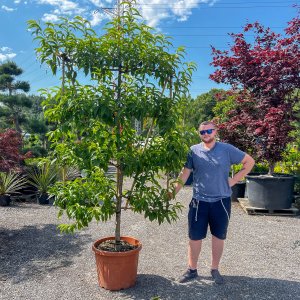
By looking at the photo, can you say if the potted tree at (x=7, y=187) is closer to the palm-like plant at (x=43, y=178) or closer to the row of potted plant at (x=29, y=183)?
the row of potted plant at (x=29, y=183)

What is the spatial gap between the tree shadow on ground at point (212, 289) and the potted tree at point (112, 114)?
1.09ft

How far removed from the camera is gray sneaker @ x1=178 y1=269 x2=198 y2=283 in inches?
141

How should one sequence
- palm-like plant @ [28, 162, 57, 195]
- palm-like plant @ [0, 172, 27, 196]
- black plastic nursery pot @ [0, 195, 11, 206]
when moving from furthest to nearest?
palm-like plant @ [28, 162, 57, 195]
palm-like plant @ [0, 172, 27, 196]
black plastic nursery pot @ [0, 195, 11, 206]

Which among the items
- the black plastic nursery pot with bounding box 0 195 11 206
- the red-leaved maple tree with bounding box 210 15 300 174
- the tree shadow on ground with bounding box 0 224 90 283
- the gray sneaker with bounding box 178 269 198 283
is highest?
the red-leaved maple tree with bounding box 210 15 300 174

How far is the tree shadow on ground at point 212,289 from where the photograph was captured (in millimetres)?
3287

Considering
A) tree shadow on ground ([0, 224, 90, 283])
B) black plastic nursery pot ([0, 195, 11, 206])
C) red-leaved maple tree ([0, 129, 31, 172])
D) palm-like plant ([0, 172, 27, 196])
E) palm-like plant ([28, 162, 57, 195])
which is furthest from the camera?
palm-like plant ([28, 162, 57, 195])

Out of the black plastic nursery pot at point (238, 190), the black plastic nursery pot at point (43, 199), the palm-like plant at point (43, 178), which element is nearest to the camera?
the black plastic nursery pot at point (43, 199)

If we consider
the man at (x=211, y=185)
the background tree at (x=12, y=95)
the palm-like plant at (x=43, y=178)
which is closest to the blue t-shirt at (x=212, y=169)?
the man at (x=211, y=185)

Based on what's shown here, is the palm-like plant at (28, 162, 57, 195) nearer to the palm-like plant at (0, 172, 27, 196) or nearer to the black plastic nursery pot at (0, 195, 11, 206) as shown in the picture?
the palm-like plant at (0, 172, 27, 196)

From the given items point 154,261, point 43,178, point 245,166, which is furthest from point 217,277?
point 43,178

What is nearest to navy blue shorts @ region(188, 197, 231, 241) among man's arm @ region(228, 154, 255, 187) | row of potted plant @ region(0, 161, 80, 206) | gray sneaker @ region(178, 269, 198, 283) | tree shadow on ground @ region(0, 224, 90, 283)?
man's arm @ region(228, 154, 255, 187)

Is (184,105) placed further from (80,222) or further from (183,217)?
(183,217)

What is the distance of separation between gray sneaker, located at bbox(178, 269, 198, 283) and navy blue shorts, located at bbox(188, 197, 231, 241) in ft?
1.23

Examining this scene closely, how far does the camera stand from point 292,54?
21.3ft
